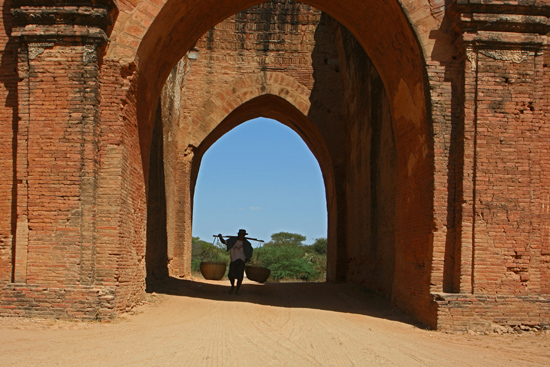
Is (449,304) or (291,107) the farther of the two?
(291,107)

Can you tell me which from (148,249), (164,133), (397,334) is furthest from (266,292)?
(397,334)

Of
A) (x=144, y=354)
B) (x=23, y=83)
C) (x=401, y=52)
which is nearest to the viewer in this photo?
(x=144, y=354)

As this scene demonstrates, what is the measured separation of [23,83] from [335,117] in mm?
10896

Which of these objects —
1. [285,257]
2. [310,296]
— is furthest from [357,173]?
[285,257]

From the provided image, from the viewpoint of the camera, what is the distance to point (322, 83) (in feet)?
59.8

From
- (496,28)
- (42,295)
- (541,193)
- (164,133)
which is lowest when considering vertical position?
(42,295)

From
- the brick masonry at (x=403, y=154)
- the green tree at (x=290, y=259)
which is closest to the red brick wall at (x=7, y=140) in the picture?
the brick masonry at (x=403, y=154)

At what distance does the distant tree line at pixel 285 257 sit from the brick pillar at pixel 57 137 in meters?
11.2

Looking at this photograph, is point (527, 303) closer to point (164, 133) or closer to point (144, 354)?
point (144, 354)

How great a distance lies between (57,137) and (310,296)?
6.65m

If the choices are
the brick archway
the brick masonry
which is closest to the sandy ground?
the brick masonry

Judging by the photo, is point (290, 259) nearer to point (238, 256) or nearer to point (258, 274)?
point (258, 274)

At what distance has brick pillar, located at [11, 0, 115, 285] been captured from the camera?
825 centimetres

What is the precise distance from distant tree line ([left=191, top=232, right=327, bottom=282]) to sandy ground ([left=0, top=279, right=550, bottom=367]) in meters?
10.4
